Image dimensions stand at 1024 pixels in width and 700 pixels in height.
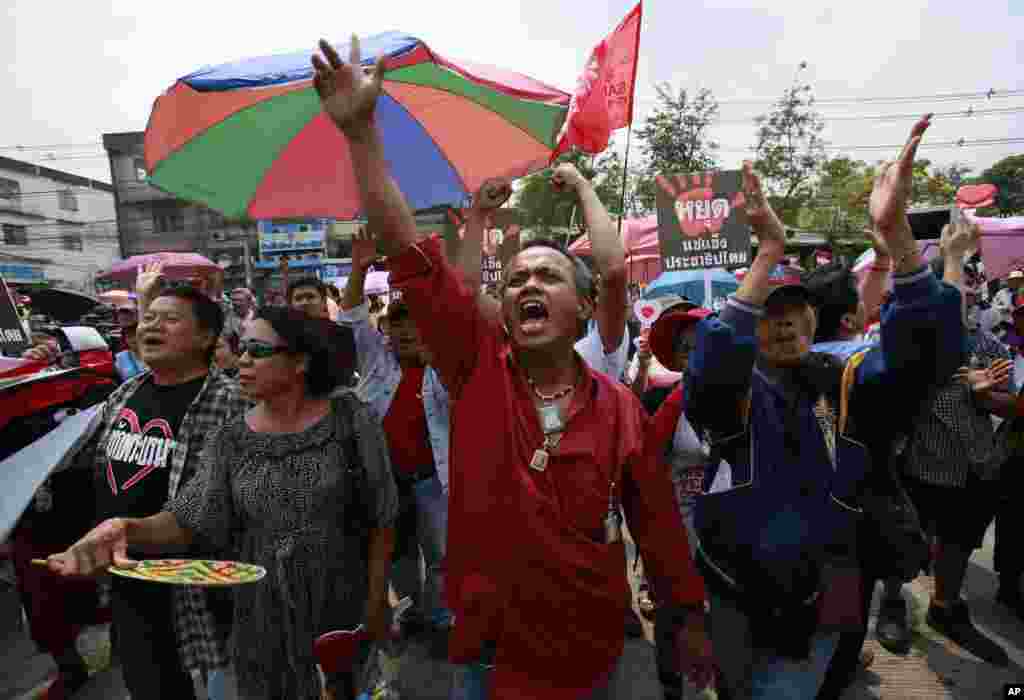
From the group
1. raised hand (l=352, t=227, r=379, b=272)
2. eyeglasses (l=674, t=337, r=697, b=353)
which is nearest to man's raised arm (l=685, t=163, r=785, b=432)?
eyeglasses (l=674, t=337, r=697, b=353)

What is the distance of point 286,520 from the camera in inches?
77.0

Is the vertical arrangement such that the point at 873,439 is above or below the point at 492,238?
below

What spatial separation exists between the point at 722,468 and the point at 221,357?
270cm

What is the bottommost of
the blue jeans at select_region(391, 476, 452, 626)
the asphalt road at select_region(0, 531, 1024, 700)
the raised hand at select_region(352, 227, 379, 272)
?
the asphalt road at select_region(0, 531, 1024, 700)

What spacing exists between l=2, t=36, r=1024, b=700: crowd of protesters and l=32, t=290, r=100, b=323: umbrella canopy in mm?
7929

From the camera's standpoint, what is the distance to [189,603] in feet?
6.95

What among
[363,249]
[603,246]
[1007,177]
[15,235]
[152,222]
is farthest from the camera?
[1007,177]

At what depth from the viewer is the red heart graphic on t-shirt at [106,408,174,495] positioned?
217cm

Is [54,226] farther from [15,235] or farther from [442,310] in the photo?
[442,310]

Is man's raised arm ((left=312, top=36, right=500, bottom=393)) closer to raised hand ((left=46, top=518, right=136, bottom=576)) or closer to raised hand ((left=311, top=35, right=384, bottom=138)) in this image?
raised hand ((left=311, top=35, right=384, bottom=138))

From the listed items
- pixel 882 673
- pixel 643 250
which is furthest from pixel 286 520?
pixel 643 250

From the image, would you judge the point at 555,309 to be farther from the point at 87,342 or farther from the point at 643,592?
the point at 87,342

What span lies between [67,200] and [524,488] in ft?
166

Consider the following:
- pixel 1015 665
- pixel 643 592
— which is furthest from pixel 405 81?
pixel 1015 665
